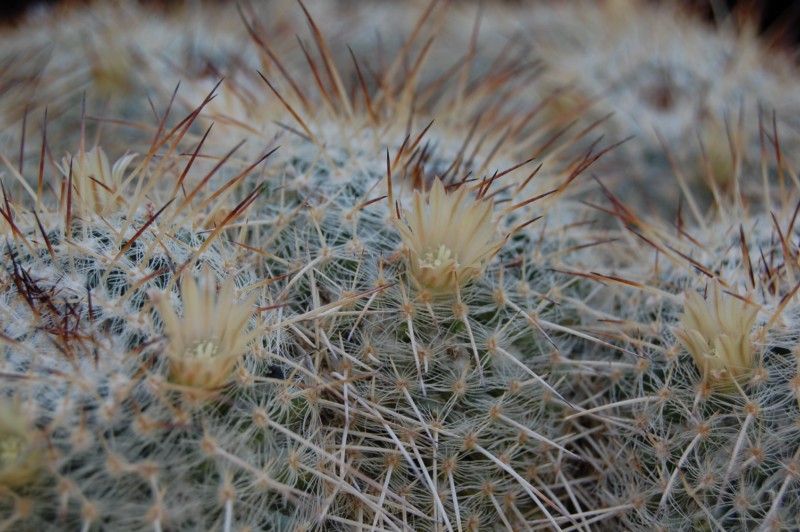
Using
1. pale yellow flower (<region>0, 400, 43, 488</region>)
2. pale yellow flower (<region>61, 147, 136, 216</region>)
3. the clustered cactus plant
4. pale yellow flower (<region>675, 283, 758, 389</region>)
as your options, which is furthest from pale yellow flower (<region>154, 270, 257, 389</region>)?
pale yellow flower (<region>675, 283, 758, 389</region>)

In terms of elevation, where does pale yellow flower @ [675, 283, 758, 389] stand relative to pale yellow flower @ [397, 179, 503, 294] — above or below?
below

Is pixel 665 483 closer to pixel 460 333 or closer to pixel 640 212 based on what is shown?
pixel 460 333

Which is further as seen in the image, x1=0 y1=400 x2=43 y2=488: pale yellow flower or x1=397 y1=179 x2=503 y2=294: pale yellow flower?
x1=397 y1=179 x2=503 y2=294: pale yellow flower

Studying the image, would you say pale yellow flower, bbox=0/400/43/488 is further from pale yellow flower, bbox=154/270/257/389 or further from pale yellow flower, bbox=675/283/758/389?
pale yellow flower, bbox=675/283/758/389

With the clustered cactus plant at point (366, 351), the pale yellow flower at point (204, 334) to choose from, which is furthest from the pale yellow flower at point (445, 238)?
the pale yellow flower at point (204, 334)

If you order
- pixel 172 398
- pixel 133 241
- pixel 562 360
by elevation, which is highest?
pixel 133 241

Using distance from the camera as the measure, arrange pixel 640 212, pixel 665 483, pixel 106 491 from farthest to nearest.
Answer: pixel 640 212 < pixel 665 483 < pixel 106 491

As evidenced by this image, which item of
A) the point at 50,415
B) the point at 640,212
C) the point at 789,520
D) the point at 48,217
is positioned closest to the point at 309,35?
the point at 640,212
